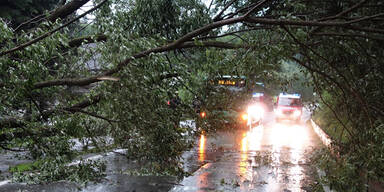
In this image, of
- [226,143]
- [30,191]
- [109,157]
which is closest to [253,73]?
[30,191]

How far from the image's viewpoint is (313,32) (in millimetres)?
5863

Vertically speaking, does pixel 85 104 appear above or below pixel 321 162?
above

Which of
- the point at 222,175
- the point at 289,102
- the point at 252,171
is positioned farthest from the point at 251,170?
the point at 289,102

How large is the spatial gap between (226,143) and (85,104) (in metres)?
10.8

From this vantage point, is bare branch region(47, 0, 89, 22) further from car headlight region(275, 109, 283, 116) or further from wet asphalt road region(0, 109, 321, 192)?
car headlight region(275, 109, 283, 116)

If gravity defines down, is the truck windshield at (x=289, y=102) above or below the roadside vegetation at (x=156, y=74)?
below

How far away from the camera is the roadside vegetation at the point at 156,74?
5246 millimetres

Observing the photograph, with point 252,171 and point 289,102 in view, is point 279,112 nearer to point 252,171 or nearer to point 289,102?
point 289,102

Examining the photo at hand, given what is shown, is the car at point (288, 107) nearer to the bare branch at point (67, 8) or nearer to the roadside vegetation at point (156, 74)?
the roadside vegetation at point (156, 74)

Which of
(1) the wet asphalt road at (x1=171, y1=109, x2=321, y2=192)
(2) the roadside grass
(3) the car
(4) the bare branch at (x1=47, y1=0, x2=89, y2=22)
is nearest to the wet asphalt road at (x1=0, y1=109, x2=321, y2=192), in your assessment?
(1) the wet asphalt road at (x1=171, y1=109, x2=321, y2=192)

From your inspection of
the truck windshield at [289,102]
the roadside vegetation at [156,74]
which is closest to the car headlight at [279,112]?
the truck windshield at [289,102]

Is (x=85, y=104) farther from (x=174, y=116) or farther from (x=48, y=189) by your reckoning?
(x=48, y=189)

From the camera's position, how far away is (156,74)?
5.27 meters

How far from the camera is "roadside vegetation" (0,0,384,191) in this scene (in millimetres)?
5246
